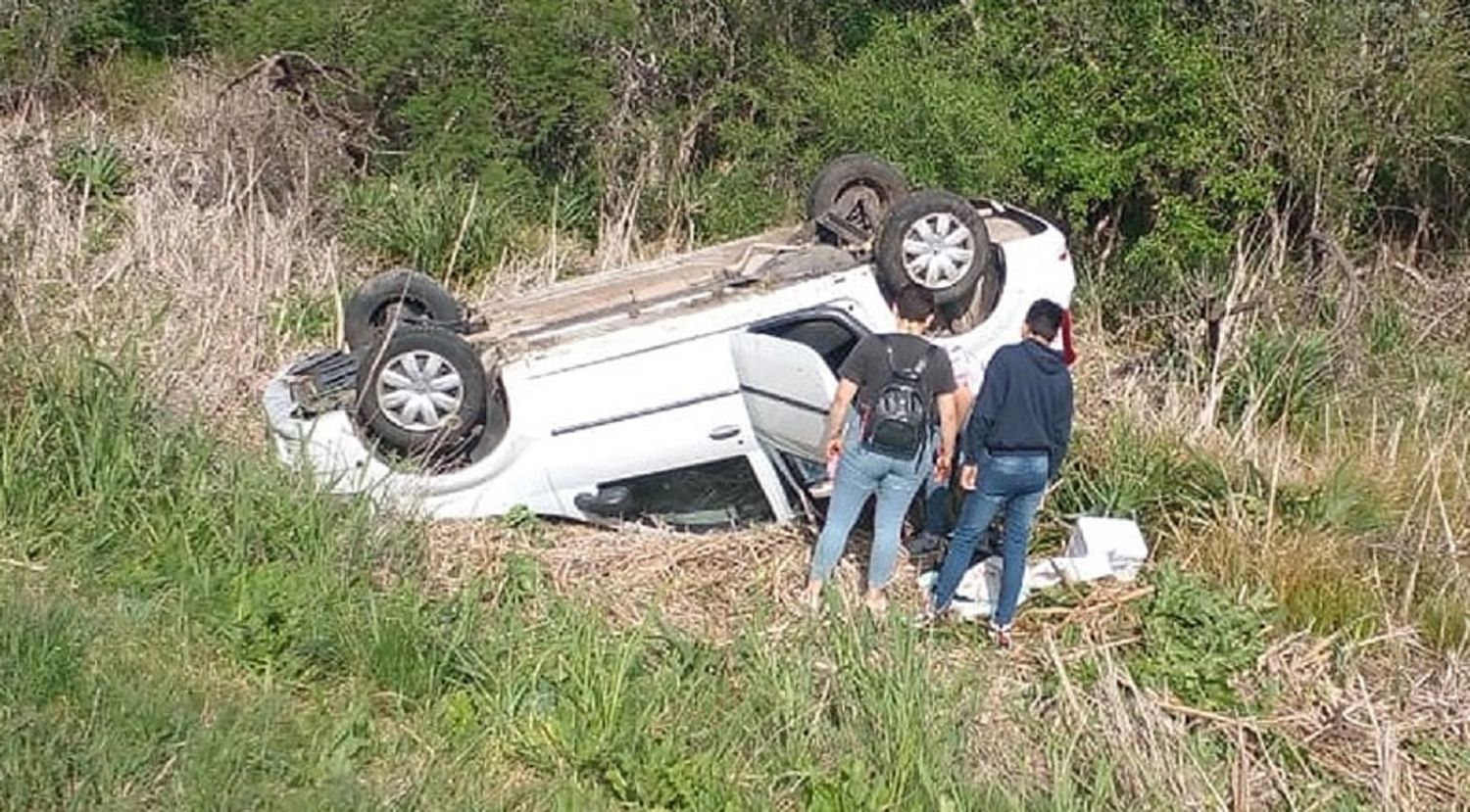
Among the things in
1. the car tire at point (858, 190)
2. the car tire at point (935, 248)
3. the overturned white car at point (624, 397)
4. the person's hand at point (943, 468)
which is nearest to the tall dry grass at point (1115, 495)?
the overturned white car at point (624, 397)

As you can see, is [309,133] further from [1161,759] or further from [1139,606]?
[1161,759]

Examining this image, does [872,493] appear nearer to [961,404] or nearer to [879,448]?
[879,448]

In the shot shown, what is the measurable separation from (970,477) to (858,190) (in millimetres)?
3107

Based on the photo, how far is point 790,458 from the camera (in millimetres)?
7582

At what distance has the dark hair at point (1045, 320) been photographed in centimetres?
686

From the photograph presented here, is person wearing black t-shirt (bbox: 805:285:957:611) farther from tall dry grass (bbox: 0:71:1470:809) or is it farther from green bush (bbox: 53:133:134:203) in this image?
green bush (bbox: 53:133:134:203)

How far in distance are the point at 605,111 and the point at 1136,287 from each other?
403cm

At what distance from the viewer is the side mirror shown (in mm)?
7617

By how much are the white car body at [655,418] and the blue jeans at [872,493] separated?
1.18 feet

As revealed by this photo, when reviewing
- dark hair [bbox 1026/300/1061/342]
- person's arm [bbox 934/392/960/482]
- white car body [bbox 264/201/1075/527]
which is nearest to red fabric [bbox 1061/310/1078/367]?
dark hair [bbox 1026/300/1061/342]

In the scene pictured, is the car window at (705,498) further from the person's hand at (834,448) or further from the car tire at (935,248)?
the car tire at (935,248)

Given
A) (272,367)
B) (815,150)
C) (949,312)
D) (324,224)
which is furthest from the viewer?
(815,150)

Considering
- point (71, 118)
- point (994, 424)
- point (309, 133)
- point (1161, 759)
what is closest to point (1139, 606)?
point (994, 424)

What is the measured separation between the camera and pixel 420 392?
7.38 meters
